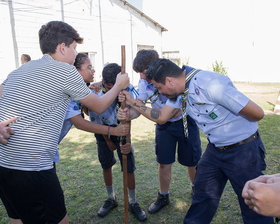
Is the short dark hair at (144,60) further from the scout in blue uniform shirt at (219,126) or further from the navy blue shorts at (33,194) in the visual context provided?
the navy blue shorts at (33,194)

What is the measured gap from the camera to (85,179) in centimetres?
440

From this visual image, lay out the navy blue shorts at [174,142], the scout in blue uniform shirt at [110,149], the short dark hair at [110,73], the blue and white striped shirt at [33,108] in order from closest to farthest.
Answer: the blue and white striped shirt at [33,108] < the short dark hair at [110,73] < the scout in blue uniform shirt at [110,149] < the navy blue shorts at [174,142]

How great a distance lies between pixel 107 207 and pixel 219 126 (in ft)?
7.02

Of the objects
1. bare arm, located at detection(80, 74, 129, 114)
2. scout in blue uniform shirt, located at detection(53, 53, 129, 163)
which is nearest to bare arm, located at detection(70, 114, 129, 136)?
scout in blue uniform shirt, located at detection(53, 53, 129, 163)

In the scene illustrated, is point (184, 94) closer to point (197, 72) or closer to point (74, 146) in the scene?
point (197, 72)

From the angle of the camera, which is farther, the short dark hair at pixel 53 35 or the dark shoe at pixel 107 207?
the dark shoe at pixel 107 207

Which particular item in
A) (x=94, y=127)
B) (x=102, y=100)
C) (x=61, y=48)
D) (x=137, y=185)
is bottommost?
(x=137, y=185)

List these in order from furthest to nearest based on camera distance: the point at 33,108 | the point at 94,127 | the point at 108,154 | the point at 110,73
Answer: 1. the point at 108,154
2. the point at 110,73
3. the point at 94,127
4. the point at 33,108

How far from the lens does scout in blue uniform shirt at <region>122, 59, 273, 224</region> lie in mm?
2068

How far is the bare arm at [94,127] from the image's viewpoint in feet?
8.32

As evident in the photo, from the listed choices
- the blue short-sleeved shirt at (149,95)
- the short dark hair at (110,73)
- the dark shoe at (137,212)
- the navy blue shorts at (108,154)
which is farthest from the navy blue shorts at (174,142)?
the short dark hair at (110,73)

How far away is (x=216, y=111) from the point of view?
87.2 inches

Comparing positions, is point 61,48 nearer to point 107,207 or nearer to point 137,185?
point 107,207

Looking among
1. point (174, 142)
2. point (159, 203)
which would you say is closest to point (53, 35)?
point (174, 142)
